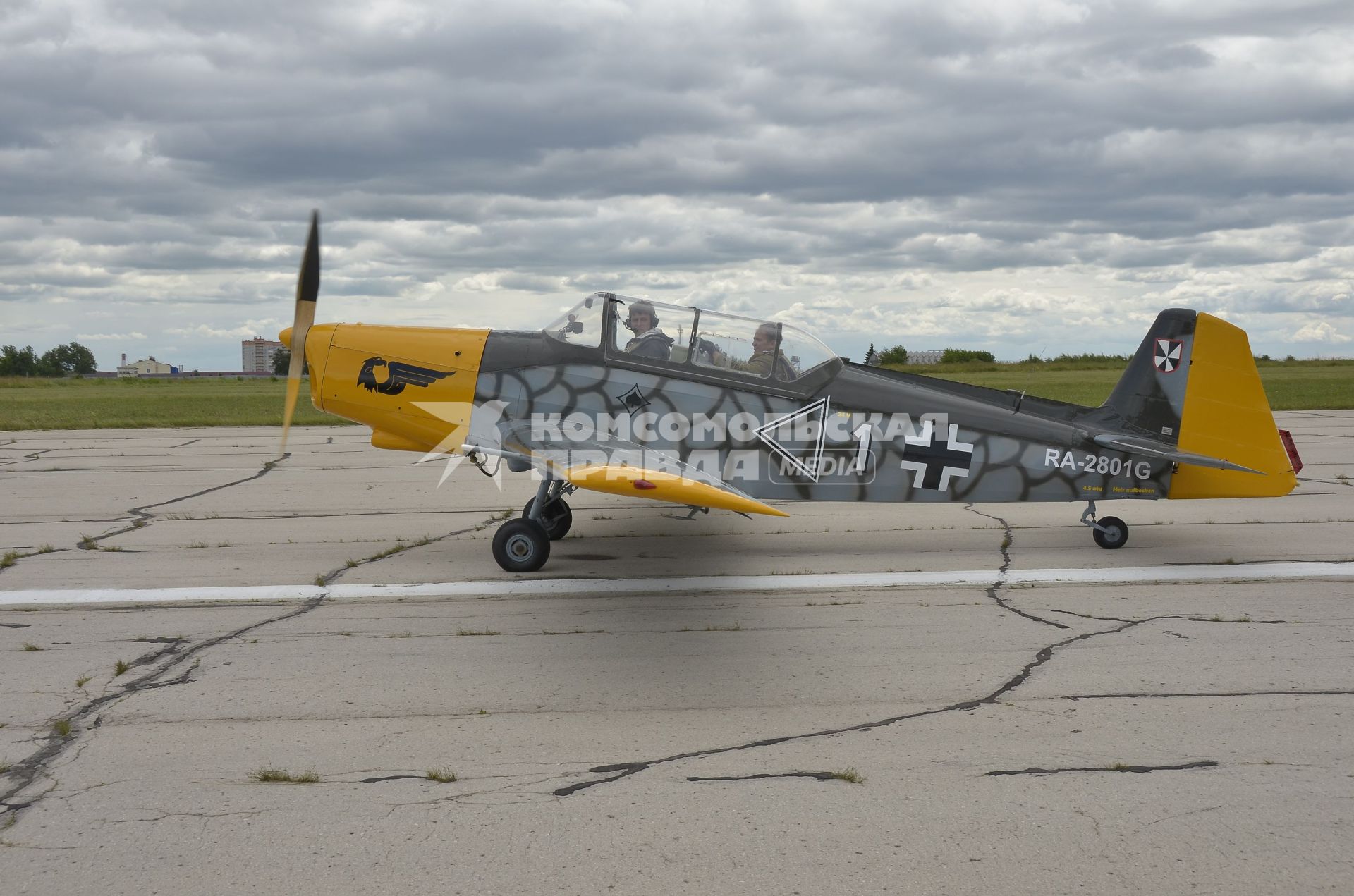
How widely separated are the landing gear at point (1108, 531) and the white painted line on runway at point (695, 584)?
76 centimetres

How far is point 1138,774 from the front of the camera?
14.7 ft

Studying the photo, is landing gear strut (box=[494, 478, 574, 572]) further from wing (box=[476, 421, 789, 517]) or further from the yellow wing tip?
the yellow wing tip

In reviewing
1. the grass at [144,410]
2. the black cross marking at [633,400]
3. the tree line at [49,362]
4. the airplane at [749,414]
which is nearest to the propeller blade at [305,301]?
the airplane at [749,414]

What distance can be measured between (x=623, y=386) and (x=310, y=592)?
3.18 metres

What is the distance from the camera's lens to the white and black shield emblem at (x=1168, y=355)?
365 inches

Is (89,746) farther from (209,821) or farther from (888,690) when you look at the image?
(888,690)

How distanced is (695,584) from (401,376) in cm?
333

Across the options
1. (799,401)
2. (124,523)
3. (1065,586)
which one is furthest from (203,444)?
(1065,586)

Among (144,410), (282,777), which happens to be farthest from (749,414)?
(144,410)

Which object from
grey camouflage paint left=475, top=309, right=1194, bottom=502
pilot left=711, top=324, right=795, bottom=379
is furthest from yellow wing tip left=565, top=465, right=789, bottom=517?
pilot left=711, top=324, right=795, bottom=379

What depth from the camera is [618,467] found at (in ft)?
24.3

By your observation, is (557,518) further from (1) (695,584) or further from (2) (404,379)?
(1) (695,584)

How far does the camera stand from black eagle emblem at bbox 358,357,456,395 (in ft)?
29.4

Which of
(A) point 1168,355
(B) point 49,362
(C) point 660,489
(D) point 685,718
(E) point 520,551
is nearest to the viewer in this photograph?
(D) point 685,718
